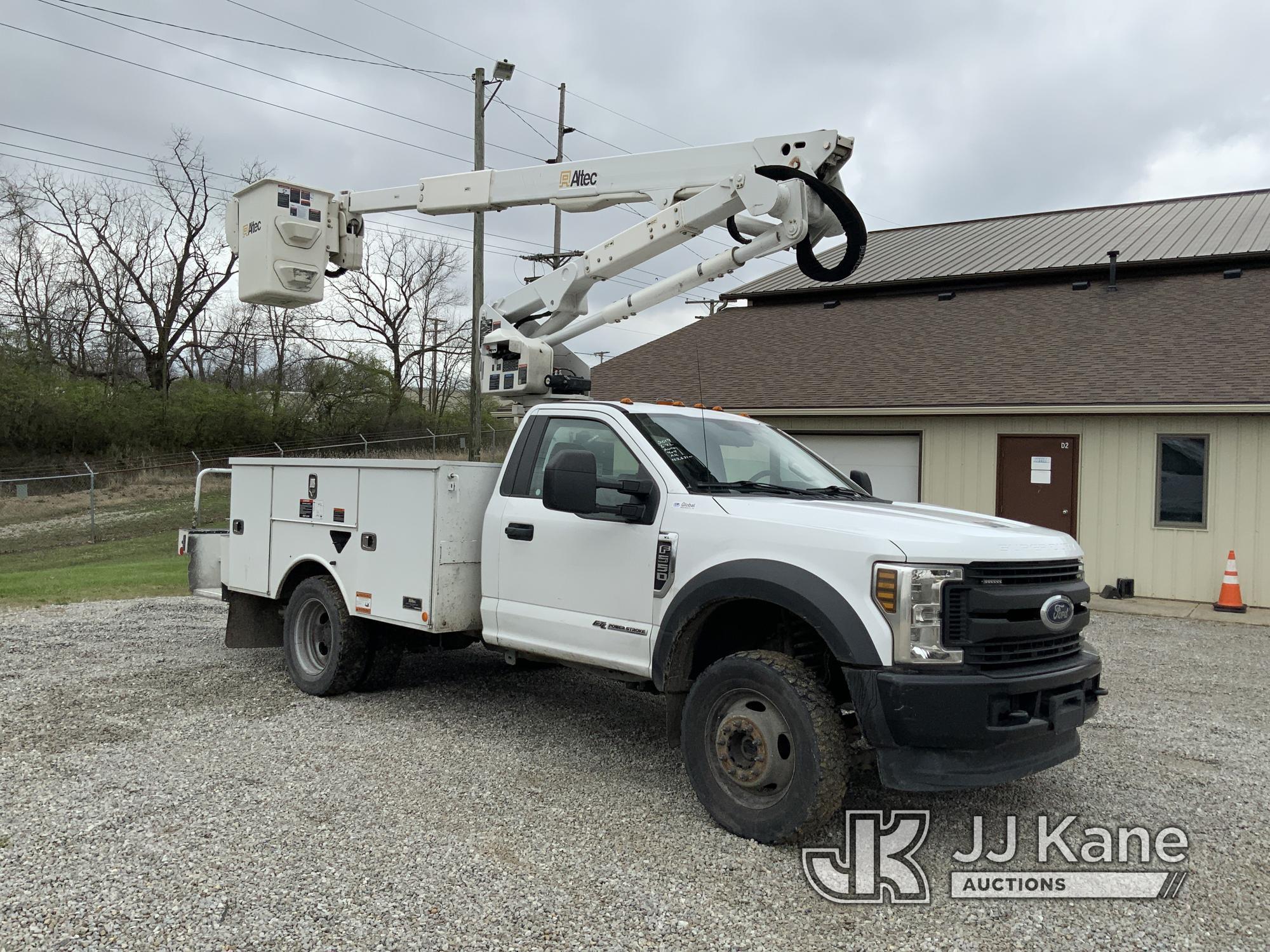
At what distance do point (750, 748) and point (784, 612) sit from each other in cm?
70

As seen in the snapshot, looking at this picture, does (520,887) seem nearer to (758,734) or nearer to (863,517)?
(758,734)

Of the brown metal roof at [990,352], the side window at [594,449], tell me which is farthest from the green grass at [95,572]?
the side window at [594,449]

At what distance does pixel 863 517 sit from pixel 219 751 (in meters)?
3.97

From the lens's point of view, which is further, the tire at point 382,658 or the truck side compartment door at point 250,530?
the truck side compartment door at point 250,530

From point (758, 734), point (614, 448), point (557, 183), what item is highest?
point (557, 183)

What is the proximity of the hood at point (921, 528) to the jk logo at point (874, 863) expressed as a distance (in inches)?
55.6

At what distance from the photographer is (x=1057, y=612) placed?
446cm

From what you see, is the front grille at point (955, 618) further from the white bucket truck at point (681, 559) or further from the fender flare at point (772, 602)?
the fender flare at point (772, 602)

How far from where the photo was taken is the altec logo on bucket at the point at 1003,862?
13.7ft

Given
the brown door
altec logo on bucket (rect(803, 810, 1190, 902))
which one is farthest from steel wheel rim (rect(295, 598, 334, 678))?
the brown door

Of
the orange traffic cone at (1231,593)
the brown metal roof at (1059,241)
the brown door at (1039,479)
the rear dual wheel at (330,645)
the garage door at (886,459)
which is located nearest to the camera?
the rear dual wheel at (330,645)

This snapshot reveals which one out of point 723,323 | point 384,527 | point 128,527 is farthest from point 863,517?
point 128,527

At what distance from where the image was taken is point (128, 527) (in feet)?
72.9

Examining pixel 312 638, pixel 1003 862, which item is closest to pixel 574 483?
pixel 1003 862
